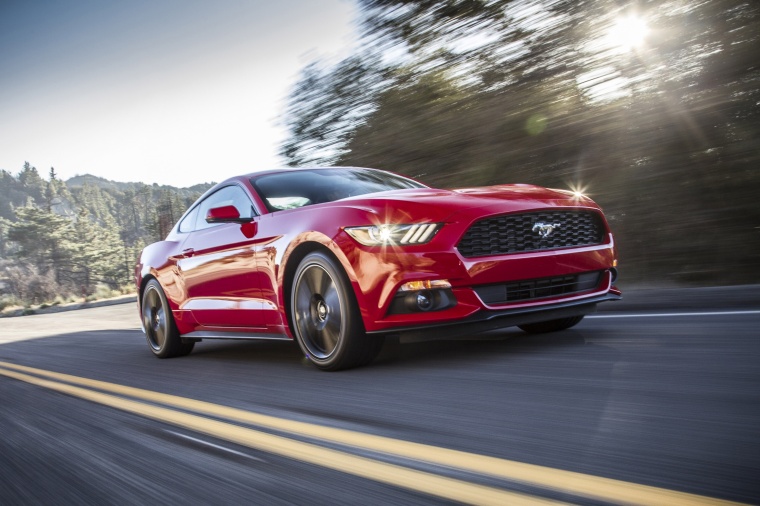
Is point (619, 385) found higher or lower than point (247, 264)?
lower

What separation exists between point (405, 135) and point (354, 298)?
6.36 metres

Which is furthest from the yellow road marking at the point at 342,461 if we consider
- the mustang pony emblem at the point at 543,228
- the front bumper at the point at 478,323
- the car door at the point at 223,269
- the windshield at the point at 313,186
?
the mustang pony emblem at the point at 543,228

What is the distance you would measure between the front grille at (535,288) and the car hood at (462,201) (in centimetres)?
41

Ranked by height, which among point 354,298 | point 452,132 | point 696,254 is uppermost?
point 452,132

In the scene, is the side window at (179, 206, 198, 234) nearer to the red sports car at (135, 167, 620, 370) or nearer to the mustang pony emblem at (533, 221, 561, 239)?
the red sports car at (135, 167, 620, 370)

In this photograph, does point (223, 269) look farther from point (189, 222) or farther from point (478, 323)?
point (478, 323)

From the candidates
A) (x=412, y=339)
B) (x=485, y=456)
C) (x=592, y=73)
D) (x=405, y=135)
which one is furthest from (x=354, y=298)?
(x=405, y=135)

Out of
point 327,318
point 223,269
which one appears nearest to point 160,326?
point 223,269

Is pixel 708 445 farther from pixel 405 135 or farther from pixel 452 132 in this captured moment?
pixel 405 135

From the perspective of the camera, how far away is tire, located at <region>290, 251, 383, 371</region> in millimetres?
4215

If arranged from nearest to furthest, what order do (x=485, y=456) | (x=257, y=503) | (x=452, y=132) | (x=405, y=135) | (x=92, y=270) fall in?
(x=257, y=503) < (x=485, y=456) < (x=452, y=132) < (x=405, y=135) < (x=92, y=270)

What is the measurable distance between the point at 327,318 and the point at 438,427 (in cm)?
165

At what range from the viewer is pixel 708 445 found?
2238 mm

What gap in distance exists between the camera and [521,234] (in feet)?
13.6
